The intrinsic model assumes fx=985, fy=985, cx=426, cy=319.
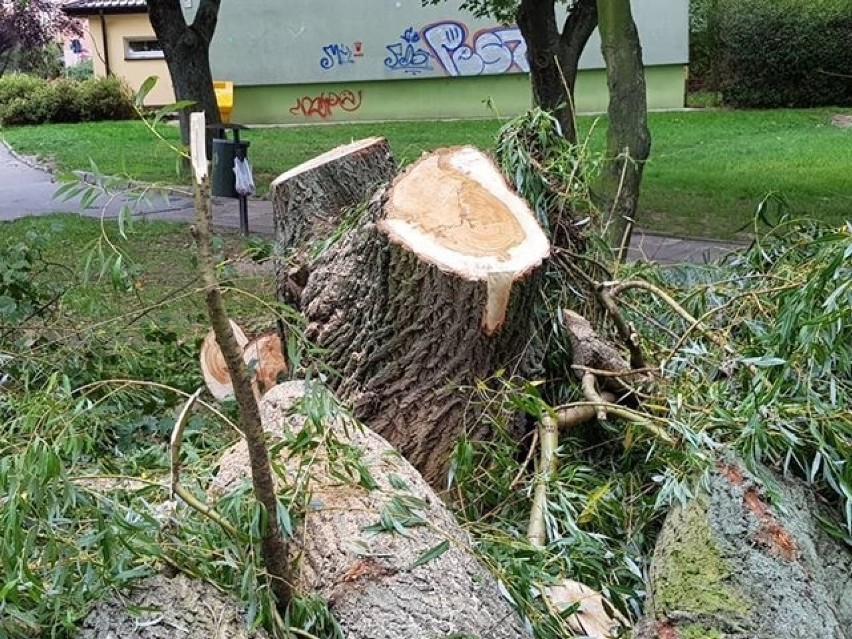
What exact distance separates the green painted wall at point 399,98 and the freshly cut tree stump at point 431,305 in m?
22.6

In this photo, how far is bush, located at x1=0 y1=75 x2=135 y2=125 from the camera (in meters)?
26.9

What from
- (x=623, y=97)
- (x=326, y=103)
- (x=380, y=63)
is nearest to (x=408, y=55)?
(x=380, y=63)

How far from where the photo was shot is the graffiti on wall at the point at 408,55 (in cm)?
2603

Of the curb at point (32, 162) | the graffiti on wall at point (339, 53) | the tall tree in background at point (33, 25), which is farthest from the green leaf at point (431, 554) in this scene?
the tall tree in background at point (33, 25)

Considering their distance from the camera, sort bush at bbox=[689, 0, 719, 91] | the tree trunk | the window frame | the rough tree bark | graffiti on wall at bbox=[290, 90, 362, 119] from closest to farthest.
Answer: the tree trunk
the rough tree bark
graffiti on wall at bbox=[290, 90, 362, 119]
bush at bbox=[689, 0, 719, 91]
the window frame

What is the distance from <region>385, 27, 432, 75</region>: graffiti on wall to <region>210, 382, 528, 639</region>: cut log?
24181 mm

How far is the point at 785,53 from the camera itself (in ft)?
85.3

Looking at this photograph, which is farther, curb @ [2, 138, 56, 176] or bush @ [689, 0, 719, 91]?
bush @ [689, 0, 719, 91]

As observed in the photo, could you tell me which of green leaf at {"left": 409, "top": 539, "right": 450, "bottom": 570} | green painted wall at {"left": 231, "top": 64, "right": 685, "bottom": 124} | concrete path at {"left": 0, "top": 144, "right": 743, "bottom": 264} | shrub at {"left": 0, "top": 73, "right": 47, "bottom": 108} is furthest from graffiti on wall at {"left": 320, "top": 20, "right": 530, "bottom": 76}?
green leaf at {"left": 409, "top": 539, "right": 450, "bottom": 570}

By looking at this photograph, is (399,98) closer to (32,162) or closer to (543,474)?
(32,162)

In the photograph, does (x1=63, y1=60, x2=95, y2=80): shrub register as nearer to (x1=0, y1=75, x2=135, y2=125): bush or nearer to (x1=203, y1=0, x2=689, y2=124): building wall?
(x1=0, y1=75, x2=135, y2=125): bush

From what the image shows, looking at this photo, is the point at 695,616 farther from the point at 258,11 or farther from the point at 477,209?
the point at 258,11

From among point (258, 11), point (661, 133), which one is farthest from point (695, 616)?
point (258, 11)

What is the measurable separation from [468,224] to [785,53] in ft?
82.6
